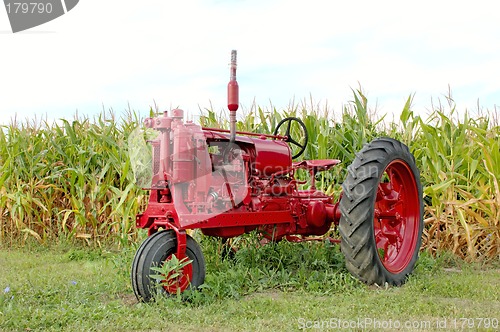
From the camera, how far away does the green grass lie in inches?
154

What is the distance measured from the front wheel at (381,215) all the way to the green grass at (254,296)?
0.70 ft

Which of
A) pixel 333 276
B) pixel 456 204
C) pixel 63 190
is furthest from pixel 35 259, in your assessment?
pixel 456 204

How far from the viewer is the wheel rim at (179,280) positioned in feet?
13.8

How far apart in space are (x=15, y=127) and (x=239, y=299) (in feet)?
20.7

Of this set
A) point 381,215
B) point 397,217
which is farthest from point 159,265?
point 397,217

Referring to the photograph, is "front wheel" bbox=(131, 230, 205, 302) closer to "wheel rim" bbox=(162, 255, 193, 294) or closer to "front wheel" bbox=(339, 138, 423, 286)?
"wheel rim" bbox=(162, 255, 193, 294)

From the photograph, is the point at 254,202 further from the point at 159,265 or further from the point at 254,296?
the point at 159,265
